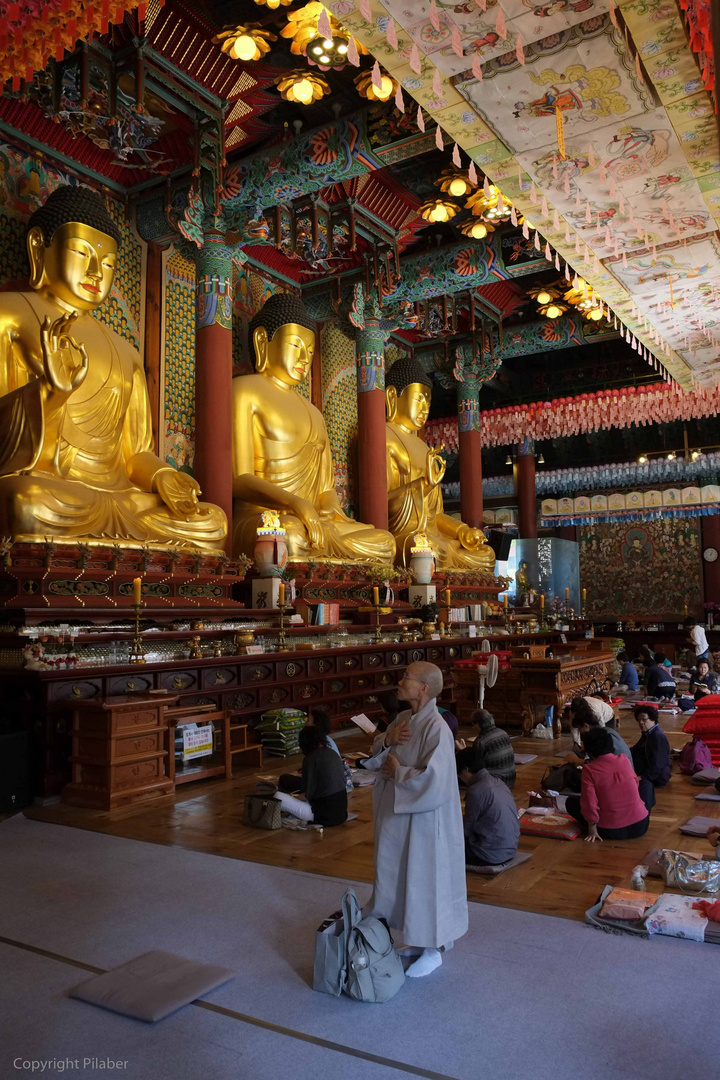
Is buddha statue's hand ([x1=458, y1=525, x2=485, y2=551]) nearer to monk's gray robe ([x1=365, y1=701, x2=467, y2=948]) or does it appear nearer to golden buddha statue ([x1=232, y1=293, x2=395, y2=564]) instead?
golden buddha statue ([x1=232, y1=293, x2=395, y2=564])

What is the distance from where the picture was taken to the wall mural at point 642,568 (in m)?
18.6

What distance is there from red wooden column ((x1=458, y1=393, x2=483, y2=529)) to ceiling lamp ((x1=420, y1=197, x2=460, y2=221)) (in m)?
4.64

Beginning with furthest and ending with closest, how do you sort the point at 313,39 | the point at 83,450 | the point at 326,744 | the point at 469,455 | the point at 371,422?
1. the point at 469,455
2. the point at 371,422
3. the point at 83,450
4. the point at 313,39
5. the point at 326,744

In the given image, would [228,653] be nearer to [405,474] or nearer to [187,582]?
[187,582]

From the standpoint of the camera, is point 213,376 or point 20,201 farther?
point 213,376

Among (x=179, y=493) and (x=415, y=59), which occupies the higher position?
(x=415, y=59)

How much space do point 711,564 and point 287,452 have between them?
1234 cm

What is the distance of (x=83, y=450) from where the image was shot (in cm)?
742

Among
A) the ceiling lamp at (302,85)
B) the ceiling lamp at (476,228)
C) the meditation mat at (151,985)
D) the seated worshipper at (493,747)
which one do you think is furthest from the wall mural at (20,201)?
the meditation mat at (151,985)

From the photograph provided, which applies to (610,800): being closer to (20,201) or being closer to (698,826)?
(698,826)

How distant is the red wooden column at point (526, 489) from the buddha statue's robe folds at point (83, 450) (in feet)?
34.0

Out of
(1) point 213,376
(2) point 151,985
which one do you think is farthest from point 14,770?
(1) point 213,376

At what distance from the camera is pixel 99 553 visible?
6418 mm

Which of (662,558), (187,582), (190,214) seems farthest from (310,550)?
(662,558)
